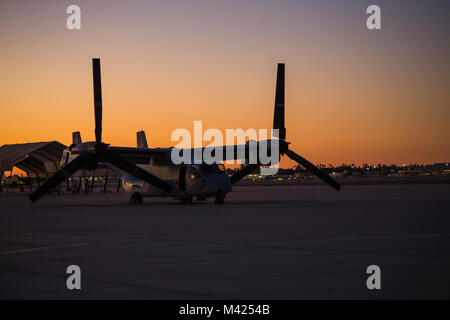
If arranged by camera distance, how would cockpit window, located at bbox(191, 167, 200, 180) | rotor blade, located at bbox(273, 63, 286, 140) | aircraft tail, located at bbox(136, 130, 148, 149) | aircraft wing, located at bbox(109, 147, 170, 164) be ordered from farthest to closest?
aircraft tail, located at bbox(136, 130, 148, 149) → rotor blade, located at bbox(273, 63, 286, 140) → aircraft wing, located at bbox(109, 147, 170, 164) → cockpit window, located at bbox(191, 167, 200, 180)

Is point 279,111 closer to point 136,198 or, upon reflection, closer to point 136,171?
point 136,171

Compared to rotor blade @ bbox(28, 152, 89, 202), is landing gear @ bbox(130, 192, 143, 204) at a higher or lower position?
lower

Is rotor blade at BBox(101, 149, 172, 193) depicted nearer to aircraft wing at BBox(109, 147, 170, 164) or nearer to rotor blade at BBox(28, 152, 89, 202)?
aircraft wing at BBox(109, 147, 170, 164)

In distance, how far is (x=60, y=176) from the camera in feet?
117

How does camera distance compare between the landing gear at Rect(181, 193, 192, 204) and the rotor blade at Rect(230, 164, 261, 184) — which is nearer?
the landing gear at Rect(181, 193, 192, 204)

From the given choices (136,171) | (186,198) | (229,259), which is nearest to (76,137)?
(136,171)

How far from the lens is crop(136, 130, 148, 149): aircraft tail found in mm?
45469

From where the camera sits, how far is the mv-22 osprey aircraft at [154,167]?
119 ft

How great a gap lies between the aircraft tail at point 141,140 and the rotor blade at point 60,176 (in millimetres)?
9054

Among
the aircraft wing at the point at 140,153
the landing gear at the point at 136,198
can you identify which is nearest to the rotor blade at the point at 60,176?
the aircraft wing at the point at 140,153

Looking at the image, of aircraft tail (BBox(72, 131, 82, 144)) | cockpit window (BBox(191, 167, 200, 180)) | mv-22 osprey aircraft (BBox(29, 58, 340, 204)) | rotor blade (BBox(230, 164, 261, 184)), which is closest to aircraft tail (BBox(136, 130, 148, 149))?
mv-22 osprey aircraft (BBox(29, 58, 340, 204))
